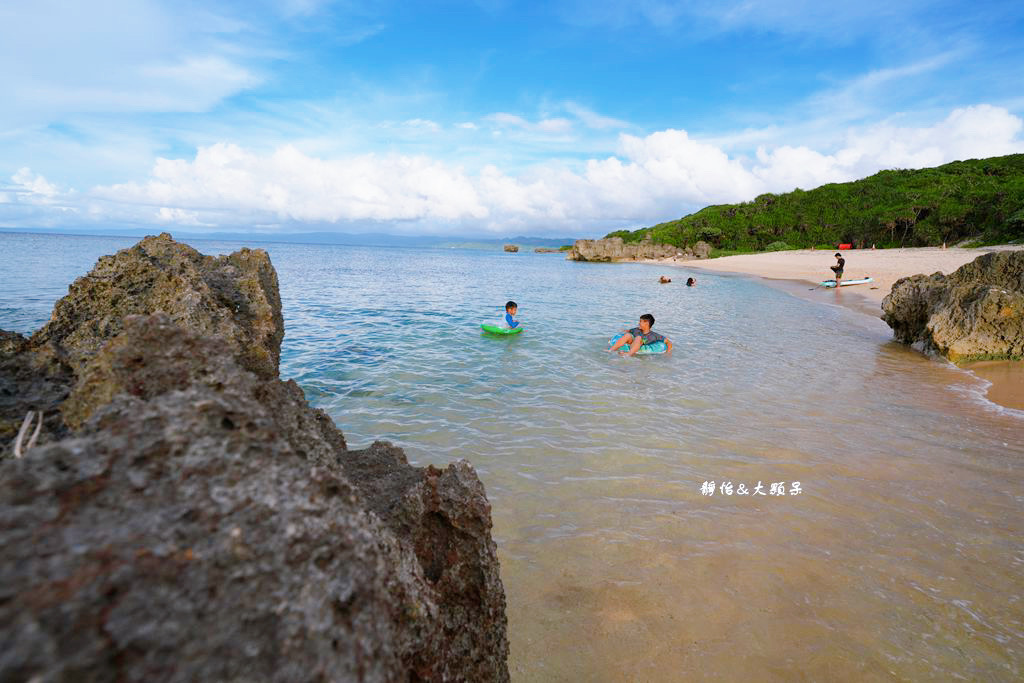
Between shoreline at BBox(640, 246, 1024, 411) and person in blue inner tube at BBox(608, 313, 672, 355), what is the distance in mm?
6449

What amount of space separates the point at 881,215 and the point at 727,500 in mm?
70685

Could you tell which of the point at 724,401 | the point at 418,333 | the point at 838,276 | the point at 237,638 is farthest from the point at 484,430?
the point at 838,276

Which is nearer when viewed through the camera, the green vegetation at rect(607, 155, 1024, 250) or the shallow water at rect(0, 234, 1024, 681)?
the shallow water at rect(0, 234, 1024, 681)

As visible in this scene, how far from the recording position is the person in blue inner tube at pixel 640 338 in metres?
12.7

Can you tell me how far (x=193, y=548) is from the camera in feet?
3.76

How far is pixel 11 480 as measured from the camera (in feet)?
3.52

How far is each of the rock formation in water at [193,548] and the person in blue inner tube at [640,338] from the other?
36.0ft

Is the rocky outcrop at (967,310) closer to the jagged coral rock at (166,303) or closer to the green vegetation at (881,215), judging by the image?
the jagged coral rock at (166,303)

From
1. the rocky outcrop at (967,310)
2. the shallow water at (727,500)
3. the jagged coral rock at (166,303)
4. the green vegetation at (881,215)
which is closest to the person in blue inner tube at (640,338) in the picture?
the shallow water at (727,500)

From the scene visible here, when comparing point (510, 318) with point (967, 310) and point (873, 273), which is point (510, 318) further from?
point (873, 273)

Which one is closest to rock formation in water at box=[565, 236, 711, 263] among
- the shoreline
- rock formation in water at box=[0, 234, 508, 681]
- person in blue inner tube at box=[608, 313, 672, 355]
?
the shoreline

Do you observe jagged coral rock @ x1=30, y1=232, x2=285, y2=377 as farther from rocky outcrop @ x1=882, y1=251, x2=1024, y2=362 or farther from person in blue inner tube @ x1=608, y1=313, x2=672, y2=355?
rocky outcrop @ x1=882, y1=251, x2=1024, y2=362

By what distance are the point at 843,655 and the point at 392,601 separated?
3.36 metres

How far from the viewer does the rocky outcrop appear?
35.9 ft
